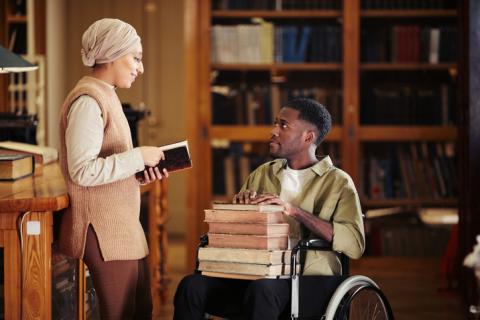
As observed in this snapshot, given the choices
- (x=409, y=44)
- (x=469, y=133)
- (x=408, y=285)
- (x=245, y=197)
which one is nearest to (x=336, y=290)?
(x=245, y=197)

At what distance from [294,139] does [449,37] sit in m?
3.08

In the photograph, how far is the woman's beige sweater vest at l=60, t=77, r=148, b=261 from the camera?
275 cm

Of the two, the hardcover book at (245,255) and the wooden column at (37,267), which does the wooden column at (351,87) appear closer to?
the hardcover book at (245,255)

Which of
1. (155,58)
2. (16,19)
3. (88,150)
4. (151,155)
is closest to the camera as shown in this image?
(88,150)

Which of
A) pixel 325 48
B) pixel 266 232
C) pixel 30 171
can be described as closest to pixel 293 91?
pixel 325 48

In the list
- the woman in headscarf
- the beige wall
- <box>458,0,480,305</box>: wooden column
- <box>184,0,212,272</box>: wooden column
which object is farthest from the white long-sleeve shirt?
the beige wall

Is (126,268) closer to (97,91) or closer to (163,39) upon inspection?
(97,91)

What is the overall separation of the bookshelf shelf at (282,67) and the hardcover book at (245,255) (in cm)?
318

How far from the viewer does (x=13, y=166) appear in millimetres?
3463

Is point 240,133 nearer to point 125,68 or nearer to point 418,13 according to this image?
point 418,13

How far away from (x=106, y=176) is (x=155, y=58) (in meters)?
4.95

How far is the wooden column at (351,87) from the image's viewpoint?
588 cm

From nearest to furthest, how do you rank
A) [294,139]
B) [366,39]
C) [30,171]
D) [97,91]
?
[97,91] < [294,139] < [30,171] < [366,39]

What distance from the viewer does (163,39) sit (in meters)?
7.55
